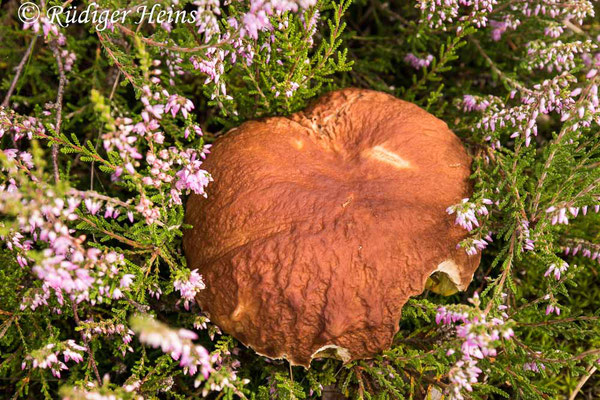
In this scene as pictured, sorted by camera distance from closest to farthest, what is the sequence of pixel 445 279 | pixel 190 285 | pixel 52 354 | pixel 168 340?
pixel 168 340, pixel 52 354, pixel 190 285, pixel 445 279

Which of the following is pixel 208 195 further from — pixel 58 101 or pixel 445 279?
pixel 445 279

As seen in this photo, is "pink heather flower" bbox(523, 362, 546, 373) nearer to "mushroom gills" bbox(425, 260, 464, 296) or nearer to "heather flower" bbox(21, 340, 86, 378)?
"mushroom gills" bbox(425, 260, 464, 296)

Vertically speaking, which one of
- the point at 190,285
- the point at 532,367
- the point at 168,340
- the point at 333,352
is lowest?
the point at 532,367

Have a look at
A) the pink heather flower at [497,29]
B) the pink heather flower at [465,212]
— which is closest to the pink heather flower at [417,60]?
the pink heather flower at [497,29]

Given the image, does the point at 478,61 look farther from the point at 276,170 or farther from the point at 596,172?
the point at 276,170

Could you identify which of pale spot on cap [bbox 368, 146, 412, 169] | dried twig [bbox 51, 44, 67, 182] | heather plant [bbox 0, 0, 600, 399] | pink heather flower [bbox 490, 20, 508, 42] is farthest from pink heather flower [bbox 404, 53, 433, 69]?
dried twig [bbox 51, 44, 67, 182]

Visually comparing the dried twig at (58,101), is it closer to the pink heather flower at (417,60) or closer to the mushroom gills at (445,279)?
the mushroom gills at (445,279)

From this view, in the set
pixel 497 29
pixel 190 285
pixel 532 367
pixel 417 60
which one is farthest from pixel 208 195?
pixel 497 29
